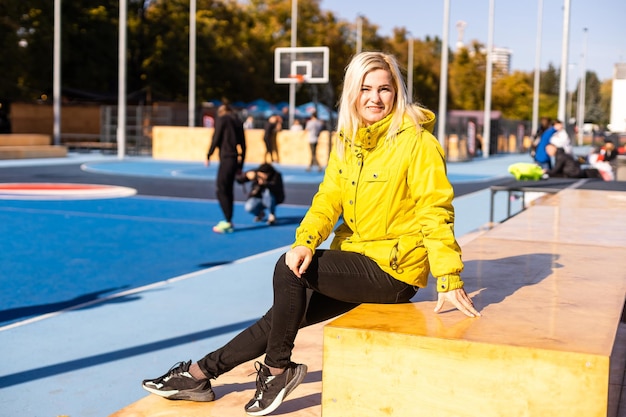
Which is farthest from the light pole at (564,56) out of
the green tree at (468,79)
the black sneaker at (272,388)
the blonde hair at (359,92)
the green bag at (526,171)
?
the green tree at (468,79)

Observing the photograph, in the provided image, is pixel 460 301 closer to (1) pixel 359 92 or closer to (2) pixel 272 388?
(2) pixel 272 388

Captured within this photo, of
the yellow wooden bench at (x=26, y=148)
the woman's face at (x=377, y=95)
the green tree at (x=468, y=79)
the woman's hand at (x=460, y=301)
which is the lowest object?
the yellow wooden bench at (x=26, y=148)

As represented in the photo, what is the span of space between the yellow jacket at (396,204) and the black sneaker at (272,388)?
0.60m

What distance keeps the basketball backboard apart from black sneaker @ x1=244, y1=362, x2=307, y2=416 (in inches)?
1272

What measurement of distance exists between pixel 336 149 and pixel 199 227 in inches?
369

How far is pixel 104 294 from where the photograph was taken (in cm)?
794

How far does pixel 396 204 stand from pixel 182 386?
139 centimetres

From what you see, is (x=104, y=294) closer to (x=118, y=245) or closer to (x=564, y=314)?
(x=118, y=245)

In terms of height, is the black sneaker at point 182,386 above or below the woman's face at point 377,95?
below

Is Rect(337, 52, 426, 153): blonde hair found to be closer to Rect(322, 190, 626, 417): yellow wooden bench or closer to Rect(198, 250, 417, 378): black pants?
Rect(198, 250, 417, 378): black pants

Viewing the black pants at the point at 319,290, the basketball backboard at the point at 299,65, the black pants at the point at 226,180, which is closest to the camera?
the black pants at the point at 319,290

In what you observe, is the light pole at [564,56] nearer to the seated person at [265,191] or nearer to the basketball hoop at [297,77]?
the basketball hoop at [297,77]

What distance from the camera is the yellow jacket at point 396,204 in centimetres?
377

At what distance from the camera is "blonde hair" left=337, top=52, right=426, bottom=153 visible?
399 centimetres
